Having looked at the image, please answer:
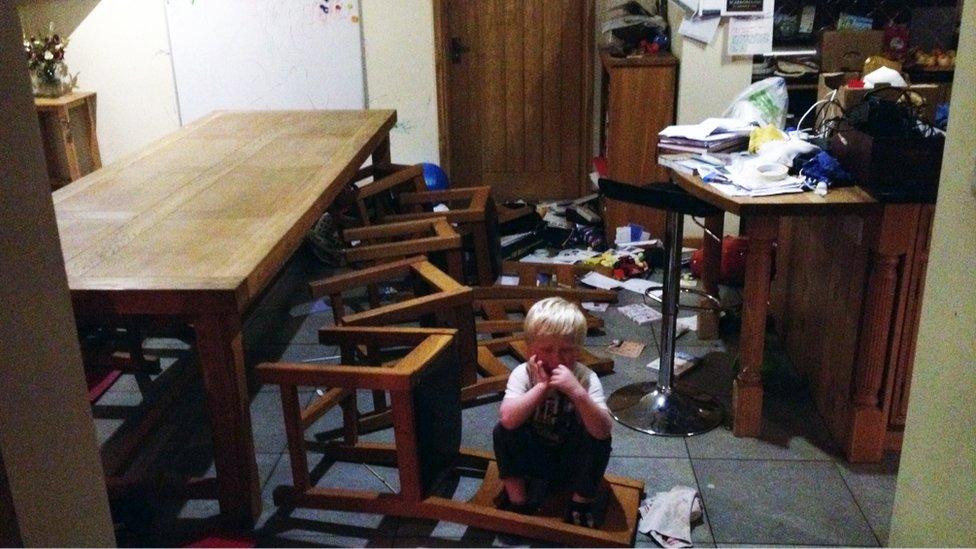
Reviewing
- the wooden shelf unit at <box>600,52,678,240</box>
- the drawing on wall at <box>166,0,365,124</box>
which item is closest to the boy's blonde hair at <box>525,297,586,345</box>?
the wooden shelf unit at <box>600,52,678,240</box>

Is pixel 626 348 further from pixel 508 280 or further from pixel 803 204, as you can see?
pixel 803 204

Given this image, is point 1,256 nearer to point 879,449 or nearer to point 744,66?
point 879,449

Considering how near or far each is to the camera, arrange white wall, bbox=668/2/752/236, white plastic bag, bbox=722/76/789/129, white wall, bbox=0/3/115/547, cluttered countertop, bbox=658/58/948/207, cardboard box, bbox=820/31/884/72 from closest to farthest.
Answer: white wall, bbox=0/3/115/547 → cluttered countertop, bbox=658/58/948/207 → white plastic bag, bbox=722/76/789/129 → white wall, bbox=668/2/752/236 → cardboard box, bbox=820/31/884/72

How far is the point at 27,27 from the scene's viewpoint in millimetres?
4949

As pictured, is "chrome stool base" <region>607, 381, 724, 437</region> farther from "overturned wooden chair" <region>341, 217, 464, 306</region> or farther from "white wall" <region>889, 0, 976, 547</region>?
"white wall" <region>889, 0, 976, 547</region>

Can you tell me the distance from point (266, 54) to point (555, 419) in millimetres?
3560

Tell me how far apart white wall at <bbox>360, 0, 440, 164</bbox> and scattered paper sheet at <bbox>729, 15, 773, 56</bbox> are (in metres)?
1.74

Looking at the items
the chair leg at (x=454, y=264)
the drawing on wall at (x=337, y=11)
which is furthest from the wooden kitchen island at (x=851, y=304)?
the drawing on wall at (x=337, y=11)

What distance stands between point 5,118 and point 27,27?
4.61 meters

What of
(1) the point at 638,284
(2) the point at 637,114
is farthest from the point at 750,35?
(1) the point at 638,284

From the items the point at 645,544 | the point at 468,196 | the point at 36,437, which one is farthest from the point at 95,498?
the point at 468,196

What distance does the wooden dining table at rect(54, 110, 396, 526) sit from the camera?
191 centimetres

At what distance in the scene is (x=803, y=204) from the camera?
2.26m

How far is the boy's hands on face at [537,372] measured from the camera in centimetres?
191
